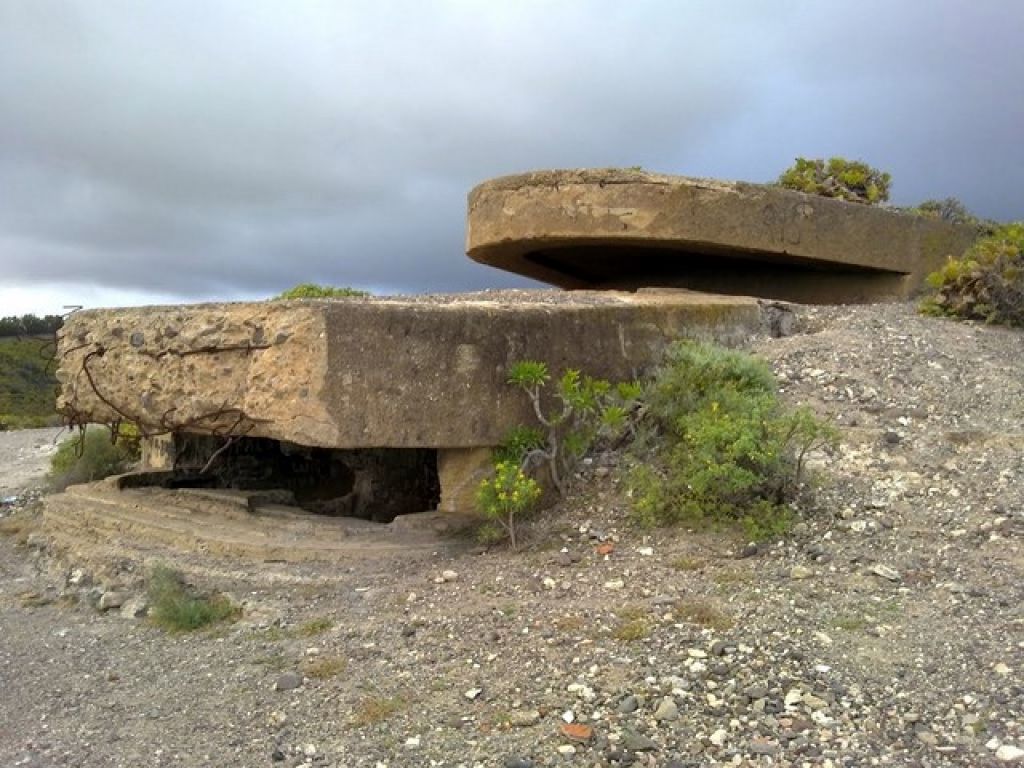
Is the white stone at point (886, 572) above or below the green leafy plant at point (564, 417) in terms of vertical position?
below

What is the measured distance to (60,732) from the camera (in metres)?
3.69

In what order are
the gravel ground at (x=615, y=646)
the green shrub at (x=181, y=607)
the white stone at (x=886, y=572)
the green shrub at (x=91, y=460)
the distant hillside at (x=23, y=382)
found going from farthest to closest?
the distant hillside at (x=23, y=382)
the green shrub at (x=91, y=460)
the green shrub at (x=181, y=607)
the white stone at (x=886, y=572)
the gravel ground at (x=615, y=646)

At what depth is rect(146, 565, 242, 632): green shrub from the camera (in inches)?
182

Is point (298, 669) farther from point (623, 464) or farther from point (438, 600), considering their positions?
point (623, 464)

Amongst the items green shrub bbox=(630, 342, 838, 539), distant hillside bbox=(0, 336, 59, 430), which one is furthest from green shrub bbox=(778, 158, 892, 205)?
distant hillside bbox=(0, 336, 59, 430)

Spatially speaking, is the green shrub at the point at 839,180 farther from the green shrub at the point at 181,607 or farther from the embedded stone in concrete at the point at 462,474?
the green shrub at the point at 181,607

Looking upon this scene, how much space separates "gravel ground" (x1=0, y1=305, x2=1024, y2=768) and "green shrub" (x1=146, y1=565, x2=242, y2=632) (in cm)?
8

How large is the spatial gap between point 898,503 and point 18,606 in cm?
459

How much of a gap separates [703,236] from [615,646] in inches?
154

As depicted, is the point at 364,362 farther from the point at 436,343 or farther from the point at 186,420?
the point at 186,420

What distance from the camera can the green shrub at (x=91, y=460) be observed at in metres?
8.62

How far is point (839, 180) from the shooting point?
8430 mm

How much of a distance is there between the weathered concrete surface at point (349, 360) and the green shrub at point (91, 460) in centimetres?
288

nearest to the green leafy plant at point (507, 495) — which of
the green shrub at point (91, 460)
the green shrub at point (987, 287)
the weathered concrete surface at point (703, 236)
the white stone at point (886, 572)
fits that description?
the white stone at point (886, 572)
